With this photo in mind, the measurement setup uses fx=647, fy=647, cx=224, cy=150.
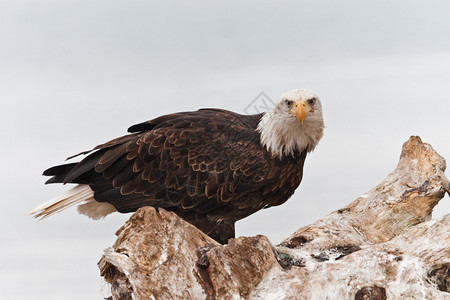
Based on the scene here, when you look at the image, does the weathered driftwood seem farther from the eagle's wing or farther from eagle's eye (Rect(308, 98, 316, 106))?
eagle's eye (Rect(308, 98, 316, 106))

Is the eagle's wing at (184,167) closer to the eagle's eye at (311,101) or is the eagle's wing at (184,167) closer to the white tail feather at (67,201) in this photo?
the white tail feather at (67,201)

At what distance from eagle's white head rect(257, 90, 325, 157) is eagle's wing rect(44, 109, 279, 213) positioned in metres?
0.21

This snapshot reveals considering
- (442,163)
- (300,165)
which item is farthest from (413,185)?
(300,165)

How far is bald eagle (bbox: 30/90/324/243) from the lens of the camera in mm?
9180

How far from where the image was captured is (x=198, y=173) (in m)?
9.27

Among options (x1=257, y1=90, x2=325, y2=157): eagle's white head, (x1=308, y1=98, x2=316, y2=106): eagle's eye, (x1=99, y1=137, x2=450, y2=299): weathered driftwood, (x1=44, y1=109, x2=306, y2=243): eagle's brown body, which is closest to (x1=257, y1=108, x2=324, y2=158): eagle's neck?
(x1=257, y1=90, x2=325, y2=157): eagle's white head

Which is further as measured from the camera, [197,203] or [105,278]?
[197,203]

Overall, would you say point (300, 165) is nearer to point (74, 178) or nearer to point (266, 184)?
point (266, 184)

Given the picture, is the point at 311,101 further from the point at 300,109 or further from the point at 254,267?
the point at 254,267

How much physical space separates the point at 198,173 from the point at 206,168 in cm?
14

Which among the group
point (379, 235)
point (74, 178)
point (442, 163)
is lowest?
point (379, 235)

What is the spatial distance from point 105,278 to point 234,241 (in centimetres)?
155

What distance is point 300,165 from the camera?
9719 millimetres

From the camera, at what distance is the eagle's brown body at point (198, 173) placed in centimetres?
919
